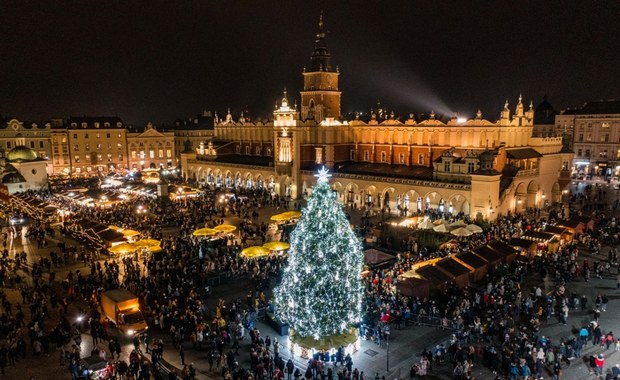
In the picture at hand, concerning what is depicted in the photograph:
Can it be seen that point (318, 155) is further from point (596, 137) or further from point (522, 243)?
point (596, 137)

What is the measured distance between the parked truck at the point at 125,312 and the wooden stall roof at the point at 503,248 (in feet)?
59.5

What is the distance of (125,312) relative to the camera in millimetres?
17875

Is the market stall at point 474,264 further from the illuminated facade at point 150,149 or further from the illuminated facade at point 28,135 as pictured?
the illuminated facade at point 28,135

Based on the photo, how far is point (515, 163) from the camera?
40.8m

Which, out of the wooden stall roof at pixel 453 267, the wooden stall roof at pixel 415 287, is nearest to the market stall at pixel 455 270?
the wooden stall roof at pixel 453 267

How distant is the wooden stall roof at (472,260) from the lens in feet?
74.8

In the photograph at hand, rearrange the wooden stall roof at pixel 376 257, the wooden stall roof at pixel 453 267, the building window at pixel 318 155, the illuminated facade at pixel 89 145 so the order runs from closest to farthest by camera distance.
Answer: the wooden stall roof at pixel 453 267 < the wooden stall roof at pixel 376 257 < the building window at pixel 318 155 < the illuminated facade at pixel 89 145

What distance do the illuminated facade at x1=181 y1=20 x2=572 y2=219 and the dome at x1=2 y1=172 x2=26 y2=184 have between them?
74.6ft

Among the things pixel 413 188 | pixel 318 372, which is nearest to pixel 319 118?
pixel 413 188

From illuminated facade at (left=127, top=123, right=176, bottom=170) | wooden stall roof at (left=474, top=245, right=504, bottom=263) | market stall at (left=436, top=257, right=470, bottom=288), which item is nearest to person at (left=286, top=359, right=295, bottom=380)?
market stall at (left=436, top=257, right=470, bottom=288)

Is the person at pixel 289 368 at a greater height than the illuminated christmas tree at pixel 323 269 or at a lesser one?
lesser

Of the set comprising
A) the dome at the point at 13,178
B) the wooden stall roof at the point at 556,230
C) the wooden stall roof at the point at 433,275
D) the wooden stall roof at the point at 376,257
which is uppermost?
the dome at the point at 13,178

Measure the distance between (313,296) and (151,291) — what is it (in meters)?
10.0

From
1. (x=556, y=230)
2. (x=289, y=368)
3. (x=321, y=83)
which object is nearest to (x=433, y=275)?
(x=289, y=368)
